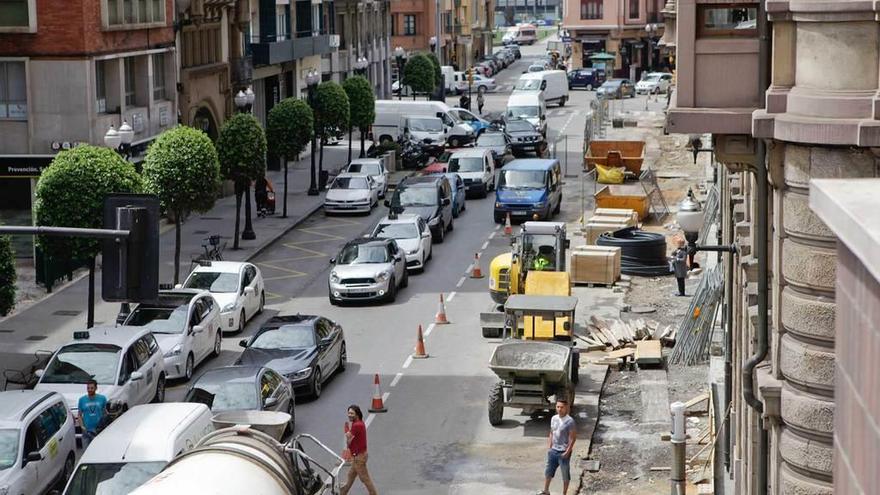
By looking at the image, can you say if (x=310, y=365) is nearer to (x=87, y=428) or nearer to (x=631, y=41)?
(x=87, y=428)

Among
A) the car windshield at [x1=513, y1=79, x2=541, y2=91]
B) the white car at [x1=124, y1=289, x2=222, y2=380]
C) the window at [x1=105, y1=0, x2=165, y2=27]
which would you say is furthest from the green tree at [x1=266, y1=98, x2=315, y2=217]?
the car windshield at [x1=513, y1=79, x2=541, y2=91]

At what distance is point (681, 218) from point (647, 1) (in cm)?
10878

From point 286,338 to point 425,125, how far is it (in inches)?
1619

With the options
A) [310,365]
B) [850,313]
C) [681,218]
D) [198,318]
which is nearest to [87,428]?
[310,365]

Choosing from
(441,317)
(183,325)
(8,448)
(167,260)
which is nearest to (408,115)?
(167,260)

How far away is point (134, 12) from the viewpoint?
48500 millimetres

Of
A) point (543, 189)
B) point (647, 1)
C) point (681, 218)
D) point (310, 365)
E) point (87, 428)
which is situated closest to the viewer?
point (681, 218)

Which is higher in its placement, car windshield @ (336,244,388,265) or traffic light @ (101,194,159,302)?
traffic light @ (101,194,159,302)

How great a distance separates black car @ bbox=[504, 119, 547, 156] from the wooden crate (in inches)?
1115

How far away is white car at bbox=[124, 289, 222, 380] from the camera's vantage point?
30.8 meters

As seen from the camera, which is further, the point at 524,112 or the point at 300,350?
the point at 524,112

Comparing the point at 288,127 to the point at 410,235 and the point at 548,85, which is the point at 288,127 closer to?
the point at 410,235

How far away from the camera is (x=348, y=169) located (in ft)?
188

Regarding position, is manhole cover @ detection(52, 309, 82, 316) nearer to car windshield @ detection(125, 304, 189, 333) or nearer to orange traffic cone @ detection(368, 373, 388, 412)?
car windshield @ detection(125, 304, 189, 333)
